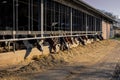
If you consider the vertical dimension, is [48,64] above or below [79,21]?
below

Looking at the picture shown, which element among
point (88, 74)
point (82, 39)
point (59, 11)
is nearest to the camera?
point (88, 74)

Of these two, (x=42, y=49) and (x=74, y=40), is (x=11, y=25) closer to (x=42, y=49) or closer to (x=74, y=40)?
(x=42, y=49)

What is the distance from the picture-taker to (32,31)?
16.5 metres

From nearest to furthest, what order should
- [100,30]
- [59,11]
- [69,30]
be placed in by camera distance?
[59,11], [69,30], [100,30]

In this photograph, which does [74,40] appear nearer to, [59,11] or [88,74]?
[59,11]

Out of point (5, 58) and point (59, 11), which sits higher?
point (59, 11)

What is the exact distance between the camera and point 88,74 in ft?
40.3

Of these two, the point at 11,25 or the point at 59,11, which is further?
the point at 59,11

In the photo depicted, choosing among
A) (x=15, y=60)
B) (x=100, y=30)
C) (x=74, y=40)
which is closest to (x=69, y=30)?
(x=74, y=40)

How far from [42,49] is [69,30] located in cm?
761

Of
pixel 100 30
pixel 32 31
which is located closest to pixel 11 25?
pixel 32 31

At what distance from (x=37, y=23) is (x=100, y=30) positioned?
81.9ft

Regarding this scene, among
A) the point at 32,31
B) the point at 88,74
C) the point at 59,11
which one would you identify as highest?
the point at 59,11

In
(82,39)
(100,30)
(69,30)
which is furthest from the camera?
(100,30)
